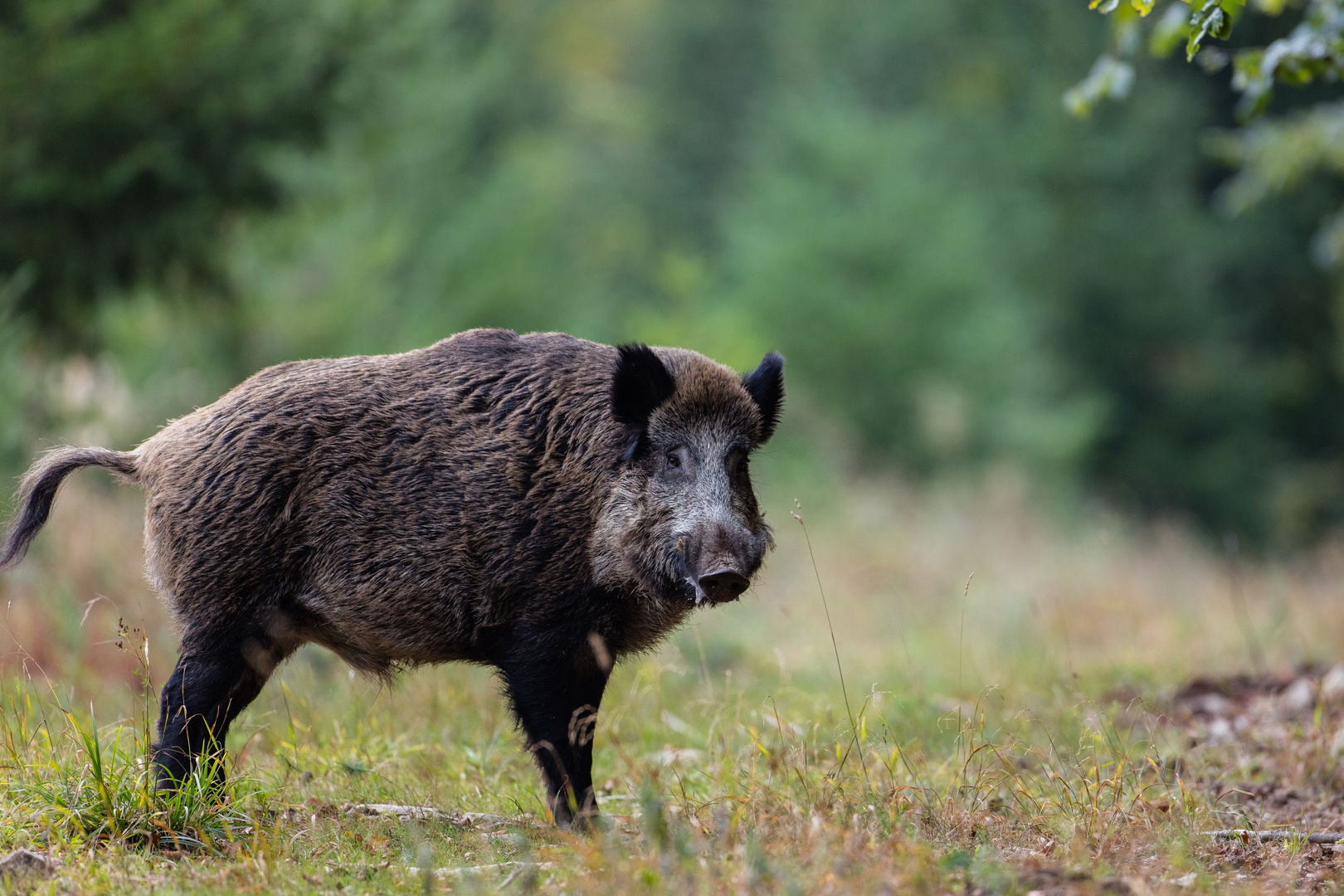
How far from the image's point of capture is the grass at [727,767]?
355cm

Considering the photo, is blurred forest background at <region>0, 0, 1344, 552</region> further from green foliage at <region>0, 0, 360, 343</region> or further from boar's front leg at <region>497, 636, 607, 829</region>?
boar's front leg at <region>497, 636, 607, 829</region>

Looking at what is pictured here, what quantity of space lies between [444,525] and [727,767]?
1.37 metres

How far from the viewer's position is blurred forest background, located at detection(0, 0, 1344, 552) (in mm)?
8141

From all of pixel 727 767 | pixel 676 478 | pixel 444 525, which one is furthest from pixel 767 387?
pixel 727 767

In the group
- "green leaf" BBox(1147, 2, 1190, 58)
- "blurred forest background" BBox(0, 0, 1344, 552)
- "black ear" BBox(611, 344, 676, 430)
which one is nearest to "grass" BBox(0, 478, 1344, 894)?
"black ear" BBox(611, 344, 676, 430)

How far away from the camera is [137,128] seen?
788 cm

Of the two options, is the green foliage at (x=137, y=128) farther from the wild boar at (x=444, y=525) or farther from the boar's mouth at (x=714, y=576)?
the boar's mouth at (x=714, y=576)

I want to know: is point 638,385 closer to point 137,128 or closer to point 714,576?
point 714,576

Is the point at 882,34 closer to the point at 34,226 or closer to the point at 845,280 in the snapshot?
the point at 845,280

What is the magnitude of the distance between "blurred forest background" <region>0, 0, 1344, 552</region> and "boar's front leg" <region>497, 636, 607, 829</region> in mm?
4751

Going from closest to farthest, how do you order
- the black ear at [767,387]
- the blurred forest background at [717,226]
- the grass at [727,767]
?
the grass at [727,767] → the black ear at [767,387] → the blurred forest background at [717,226]

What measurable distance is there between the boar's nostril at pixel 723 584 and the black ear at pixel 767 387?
0.85m

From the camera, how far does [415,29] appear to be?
10.4 m

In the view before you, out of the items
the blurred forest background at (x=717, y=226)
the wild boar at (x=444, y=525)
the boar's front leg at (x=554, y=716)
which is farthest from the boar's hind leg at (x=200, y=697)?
the blurred forest background at (x=717, y=226)
